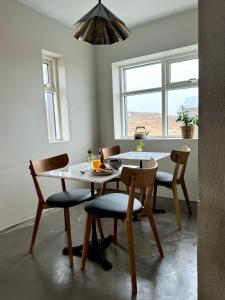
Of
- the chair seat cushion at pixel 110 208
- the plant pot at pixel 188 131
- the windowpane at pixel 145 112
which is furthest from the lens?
the windowpane at pixel 145 112

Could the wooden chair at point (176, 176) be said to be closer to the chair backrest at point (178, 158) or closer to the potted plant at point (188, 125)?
the chair backrest at point (178, 158)

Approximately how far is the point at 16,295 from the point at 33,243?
1.90ft

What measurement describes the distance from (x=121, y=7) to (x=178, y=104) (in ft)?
5.11

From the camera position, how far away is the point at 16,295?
1.58 meters

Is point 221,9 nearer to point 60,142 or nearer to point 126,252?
point 126,252

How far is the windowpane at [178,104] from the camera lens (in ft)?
11.2

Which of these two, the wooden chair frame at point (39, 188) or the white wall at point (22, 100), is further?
the white wall at point (22, 100)

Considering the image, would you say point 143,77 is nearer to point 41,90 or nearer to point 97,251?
point 41,90

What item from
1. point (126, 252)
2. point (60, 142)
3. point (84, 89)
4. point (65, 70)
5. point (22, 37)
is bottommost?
point (126, 252)

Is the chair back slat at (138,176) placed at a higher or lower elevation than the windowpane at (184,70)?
lower

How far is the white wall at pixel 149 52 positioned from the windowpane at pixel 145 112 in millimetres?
316

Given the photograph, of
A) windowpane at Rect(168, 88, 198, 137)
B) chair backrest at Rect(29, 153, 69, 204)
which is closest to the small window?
windowpane at Rect(168, 88, 198, 137)

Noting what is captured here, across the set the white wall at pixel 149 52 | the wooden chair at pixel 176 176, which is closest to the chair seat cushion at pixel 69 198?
the wooden chair at pixel 176 176

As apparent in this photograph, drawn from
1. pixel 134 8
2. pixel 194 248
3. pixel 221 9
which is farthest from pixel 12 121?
pixel 221 9
